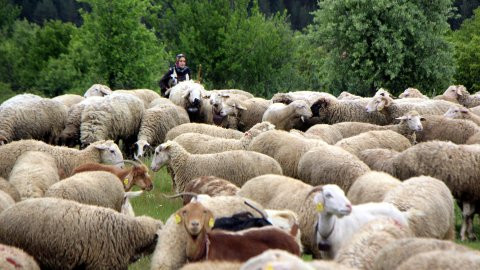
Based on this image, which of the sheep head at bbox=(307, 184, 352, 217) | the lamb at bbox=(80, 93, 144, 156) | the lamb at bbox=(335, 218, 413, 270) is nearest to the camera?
the lamb at bbox=(335, 218, 413, 270)

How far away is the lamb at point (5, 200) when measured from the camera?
36.9 ft

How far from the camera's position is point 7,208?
10.6 meters

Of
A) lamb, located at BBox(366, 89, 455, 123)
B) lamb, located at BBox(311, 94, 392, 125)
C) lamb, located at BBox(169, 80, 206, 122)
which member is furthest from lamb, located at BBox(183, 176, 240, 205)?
lamb, located at BBox(169, 80, 206, 122)

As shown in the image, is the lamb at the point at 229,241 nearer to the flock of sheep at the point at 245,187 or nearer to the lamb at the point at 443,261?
the flock of sheep at the point at 245,187

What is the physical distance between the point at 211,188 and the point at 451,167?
352 centimetres

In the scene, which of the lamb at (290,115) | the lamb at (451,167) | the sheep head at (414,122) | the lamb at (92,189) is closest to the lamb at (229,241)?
the lamb at (92,189)

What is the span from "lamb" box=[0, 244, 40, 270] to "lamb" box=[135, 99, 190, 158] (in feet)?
32.2

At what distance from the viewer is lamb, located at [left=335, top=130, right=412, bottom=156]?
51.5 ft

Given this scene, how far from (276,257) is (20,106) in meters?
13.7

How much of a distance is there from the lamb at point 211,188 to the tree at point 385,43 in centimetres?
2233

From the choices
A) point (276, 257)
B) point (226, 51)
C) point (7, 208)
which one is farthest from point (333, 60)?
point (276, 257)

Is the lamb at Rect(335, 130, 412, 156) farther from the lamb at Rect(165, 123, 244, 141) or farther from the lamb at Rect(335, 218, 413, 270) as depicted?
the lamb at Rect(335, 218, 413, 270)

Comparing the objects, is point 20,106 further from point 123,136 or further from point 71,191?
point 71,191

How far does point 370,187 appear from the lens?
473 inches
